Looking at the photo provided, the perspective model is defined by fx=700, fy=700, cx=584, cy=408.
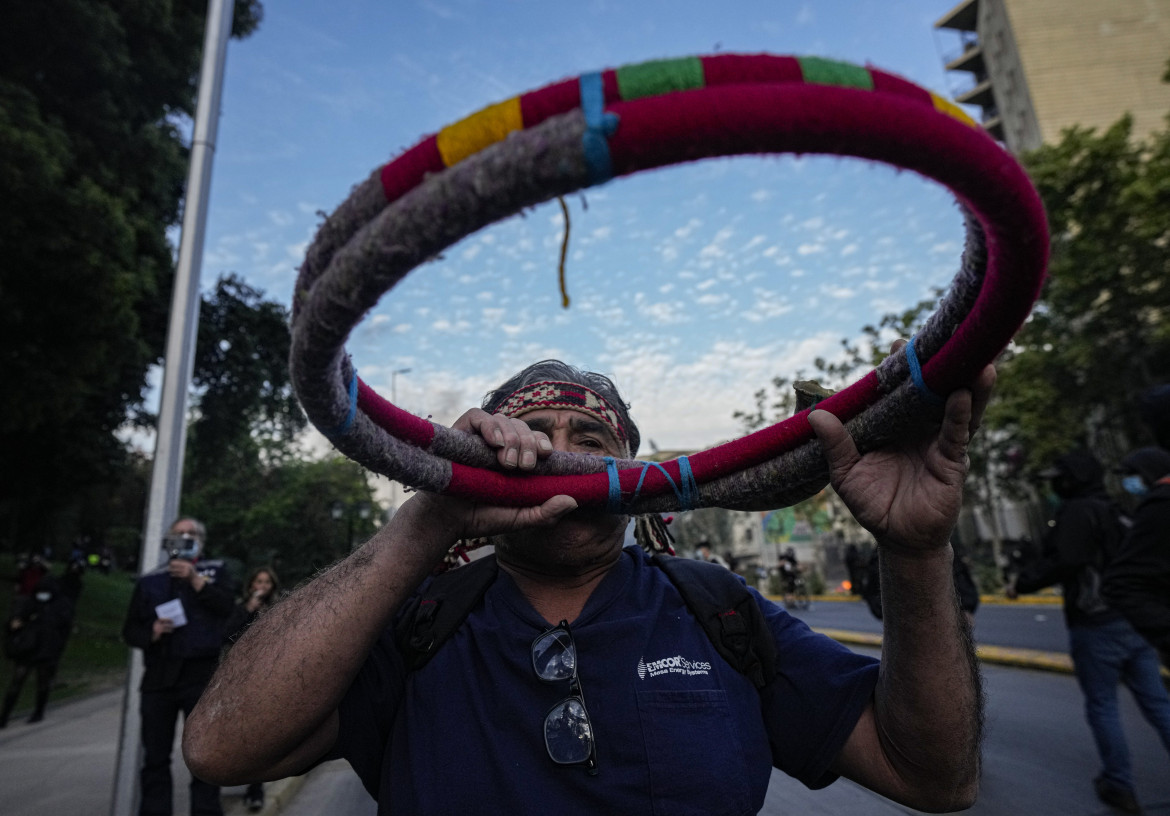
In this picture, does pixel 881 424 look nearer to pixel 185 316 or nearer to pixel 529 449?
pixel 529 449

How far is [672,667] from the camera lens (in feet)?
5.52

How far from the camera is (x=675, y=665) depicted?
1.69 metres

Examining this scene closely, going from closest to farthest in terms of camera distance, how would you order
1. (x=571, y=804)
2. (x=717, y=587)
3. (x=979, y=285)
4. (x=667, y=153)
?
(x=667, y=153) → (x=979, y=285) → (x=571, y=804) → (x=717, y=587)

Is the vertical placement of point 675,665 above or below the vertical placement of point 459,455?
below

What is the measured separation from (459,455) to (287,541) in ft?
98.6

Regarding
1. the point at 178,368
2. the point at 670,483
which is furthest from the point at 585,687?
the point at 178,368

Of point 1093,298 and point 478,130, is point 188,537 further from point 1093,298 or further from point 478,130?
point 1093,298

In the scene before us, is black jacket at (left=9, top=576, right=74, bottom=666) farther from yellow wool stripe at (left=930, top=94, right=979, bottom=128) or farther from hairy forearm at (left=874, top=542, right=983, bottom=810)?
yellow wool stripe at (left=930, top=94, right=979, bottom=128)

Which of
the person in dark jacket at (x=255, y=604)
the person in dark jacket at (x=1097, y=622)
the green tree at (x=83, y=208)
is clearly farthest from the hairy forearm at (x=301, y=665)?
the green tree at (x=83, y=208)

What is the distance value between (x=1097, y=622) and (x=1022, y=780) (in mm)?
1527

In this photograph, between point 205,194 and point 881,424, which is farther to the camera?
point 205,194

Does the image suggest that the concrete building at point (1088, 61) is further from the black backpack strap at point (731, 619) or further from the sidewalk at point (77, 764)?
the black backpack strap at point (731, 619)

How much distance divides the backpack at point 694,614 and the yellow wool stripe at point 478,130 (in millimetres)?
1213

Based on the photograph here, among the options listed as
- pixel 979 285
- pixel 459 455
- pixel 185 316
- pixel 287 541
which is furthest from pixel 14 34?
pixel 287 541
